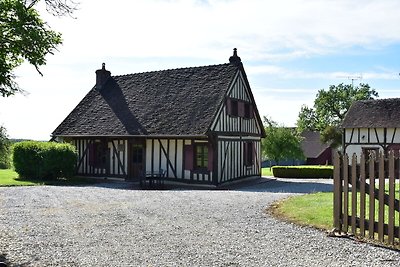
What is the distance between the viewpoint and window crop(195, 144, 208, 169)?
2088 centimetres

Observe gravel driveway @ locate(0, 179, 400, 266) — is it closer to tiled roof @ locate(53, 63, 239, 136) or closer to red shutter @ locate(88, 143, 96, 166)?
tiled roof @ locate(53, 63, 239, 136)

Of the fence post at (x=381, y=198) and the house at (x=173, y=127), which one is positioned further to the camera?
the house at (x=173, y=127)

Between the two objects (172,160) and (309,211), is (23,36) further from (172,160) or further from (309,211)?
(172,160)

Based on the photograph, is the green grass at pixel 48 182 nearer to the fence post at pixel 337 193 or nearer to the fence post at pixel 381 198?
the fence post at pixel 337 193

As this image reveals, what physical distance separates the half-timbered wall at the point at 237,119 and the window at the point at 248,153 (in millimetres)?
716

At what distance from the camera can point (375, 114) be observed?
3544cm

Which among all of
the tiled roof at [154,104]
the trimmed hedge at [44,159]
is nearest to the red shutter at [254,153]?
the tiled roof at [154,104]

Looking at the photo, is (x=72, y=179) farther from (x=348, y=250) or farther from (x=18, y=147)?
(x=348, y=250)

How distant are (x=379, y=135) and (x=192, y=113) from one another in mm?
19361

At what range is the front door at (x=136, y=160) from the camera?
22578 millimetres

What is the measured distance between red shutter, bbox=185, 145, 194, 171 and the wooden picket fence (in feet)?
43.7

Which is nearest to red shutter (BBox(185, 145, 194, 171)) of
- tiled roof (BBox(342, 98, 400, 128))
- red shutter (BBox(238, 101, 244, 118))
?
red shutter (BBox(238, 101, 244, 118))

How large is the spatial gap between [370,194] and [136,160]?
54.9 feet

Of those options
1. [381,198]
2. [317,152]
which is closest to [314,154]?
[317,152]
